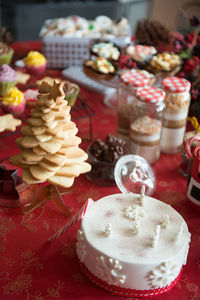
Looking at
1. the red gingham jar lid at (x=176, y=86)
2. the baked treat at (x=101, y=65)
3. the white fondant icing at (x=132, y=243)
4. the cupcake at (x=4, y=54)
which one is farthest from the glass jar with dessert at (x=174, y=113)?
the cupcake at (x=4, y=54)

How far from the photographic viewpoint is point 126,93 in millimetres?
1470

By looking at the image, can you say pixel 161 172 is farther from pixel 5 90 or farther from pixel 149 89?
pixel 5 90

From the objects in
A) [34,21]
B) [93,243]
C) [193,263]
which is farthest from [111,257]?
[34,21]

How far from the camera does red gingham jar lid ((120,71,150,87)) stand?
4.63 ft

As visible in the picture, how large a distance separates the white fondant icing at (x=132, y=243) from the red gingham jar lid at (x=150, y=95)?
0.42 metres

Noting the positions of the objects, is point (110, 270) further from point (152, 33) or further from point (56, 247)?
point (152, 33)

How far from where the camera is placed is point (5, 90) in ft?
4.85

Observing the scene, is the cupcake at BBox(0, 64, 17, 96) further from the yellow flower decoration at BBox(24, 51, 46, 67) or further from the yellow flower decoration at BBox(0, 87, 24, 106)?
the yellow flower decoration at BBox(24, 51, 46, 67)

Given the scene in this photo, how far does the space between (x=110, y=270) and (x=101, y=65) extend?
102 centimetres

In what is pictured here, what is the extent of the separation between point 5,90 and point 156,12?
316 cm

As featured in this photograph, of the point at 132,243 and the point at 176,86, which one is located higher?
the point at 176,86

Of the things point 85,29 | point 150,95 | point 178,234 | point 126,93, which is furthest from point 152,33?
point 178,234

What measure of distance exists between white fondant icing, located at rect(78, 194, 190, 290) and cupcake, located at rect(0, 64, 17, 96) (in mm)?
706

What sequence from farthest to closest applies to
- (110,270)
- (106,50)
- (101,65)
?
(106,50) → (101,65) → (110,270)
